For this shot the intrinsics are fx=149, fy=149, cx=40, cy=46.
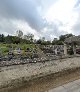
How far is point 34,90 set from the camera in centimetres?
979

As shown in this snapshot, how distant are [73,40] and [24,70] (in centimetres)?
1655

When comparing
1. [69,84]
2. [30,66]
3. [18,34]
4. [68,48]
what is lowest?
[69,84]

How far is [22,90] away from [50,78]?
2.69 m

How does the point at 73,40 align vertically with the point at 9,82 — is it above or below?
above

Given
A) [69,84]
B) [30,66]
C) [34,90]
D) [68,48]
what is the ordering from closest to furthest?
[34,90]
[30,66]
[69,84]
[68,48]

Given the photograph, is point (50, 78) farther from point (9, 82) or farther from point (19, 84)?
point (9, 82)

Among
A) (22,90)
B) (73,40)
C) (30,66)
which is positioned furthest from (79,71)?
(73,40)

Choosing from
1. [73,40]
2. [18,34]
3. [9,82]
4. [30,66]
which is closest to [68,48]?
[73,40]

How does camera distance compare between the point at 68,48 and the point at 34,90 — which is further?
the point at 68,48

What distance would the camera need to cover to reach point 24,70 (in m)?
9.93

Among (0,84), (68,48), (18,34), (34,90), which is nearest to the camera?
(0,84)

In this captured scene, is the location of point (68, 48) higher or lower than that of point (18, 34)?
lower

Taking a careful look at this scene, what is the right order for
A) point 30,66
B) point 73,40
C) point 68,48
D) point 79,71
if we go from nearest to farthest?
point 30,66 < point 79,71 < point 73,40 < point 68,48

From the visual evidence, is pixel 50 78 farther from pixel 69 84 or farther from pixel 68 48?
pixel 68 48
